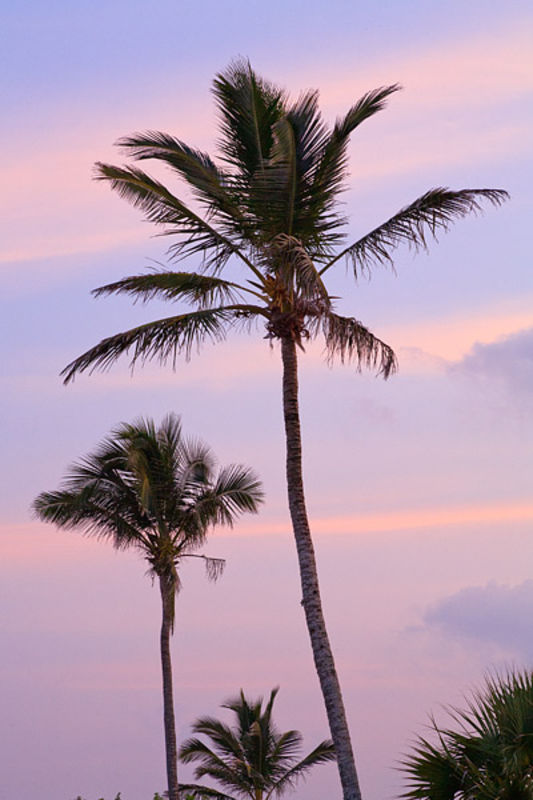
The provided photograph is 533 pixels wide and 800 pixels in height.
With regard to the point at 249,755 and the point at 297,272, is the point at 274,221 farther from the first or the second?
the point at 249,755

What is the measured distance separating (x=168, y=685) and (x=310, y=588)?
1483cm

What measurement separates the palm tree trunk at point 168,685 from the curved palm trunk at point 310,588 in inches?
524

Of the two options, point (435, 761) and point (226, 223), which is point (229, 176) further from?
point (435, 761)

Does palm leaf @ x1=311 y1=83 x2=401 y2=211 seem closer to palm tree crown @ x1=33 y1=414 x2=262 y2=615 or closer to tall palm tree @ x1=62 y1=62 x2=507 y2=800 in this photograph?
tall palm tree @ x1=62 y1=62 x2=507 y2=800

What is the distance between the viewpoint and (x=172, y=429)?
3478cm

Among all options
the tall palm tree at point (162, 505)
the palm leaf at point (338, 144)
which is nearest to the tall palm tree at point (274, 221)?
the palm leaf at point (338, 144)

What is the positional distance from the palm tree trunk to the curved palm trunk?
13.3m

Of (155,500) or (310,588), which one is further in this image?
(155,500)

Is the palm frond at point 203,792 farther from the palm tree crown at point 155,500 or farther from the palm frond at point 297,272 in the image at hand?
the palm frond at point 297,272

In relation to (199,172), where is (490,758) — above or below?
below

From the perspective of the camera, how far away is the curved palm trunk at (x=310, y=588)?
1978 centimetres

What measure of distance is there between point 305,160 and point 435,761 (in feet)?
36.0

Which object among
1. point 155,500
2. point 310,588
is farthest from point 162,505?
point 310,588

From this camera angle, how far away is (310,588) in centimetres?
2066
